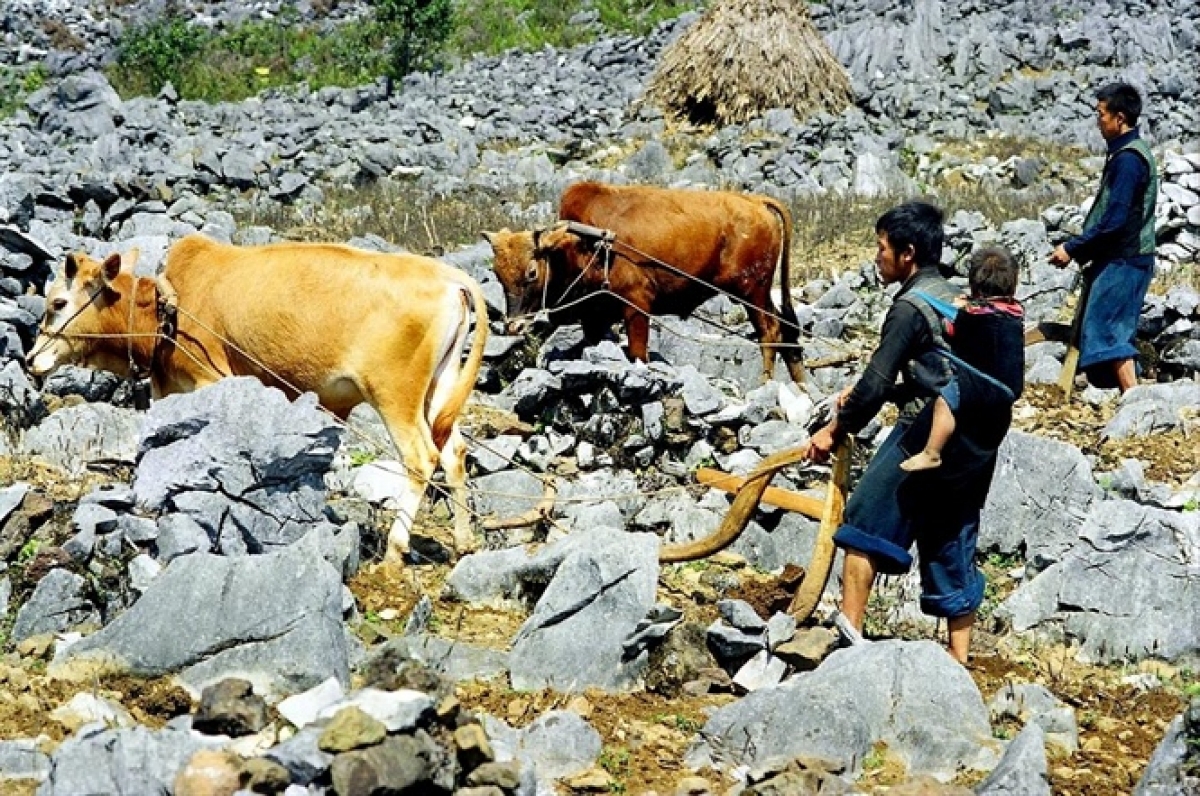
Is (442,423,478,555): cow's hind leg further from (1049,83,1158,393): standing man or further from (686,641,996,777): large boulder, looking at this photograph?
(1049,83,1158,393): standing man

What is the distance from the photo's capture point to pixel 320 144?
20969 millimetres

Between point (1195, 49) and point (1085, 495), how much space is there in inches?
838

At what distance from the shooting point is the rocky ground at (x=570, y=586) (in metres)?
5.26

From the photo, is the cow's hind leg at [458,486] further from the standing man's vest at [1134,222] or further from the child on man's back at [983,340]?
the standing man's vest at [1134,222]

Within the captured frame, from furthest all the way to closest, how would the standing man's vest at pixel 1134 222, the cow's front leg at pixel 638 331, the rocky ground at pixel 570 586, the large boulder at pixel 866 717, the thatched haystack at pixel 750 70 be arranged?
the thatched haystack at pixel 750 70 → the cow's front leg at pixel 638 331 → the standing man's vest at pixel 1134 222 → the large boulder at pixel 866 717 → the rocky ground at pixel 570 586

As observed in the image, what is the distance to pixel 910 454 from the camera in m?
6.24

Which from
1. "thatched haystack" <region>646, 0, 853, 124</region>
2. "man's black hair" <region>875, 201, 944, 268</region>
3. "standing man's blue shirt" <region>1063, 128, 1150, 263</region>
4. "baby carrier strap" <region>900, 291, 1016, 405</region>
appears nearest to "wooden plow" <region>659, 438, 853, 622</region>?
"baby carrier strap" <region>900, 291, 1016, 405</region>

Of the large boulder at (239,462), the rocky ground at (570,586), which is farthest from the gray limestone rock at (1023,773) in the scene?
the large boulder at (239,462)

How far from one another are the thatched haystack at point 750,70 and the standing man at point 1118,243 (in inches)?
535

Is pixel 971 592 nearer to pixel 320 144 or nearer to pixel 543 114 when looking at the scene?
pixel 320 144

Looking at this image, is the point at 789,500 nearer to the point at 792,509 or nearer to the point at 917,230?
the point at 792,509

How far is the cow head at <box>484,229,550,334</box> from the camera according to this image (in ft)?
38.7

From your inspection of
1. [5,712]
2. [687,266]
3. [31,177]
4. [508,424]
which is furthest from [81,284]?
[31,177]

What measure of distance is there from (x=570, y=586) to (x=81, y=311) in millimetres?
3908
